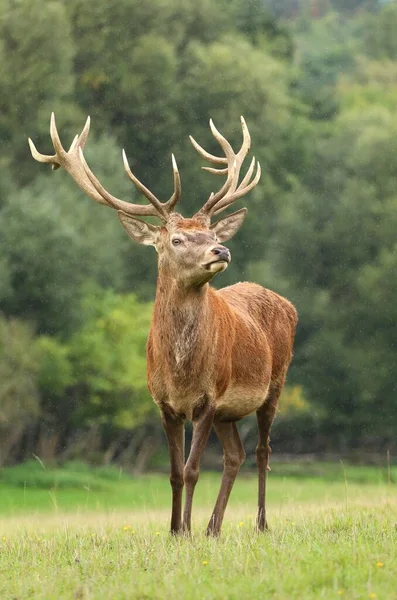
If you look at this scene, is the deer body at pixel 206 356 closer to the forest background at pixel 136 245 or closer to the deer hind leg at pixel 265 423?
the deer hind leg at pixel 265 423

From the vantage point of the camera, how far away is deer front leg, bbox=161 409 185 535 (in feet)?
37.8

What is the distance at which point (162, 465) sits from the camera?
41094mm

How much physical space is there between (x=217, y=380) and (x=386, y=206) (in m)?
32.9

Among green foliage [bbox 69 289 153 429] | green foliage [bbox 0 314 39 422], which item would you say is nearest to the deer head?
green foliage [bbox 0 314 39 422]

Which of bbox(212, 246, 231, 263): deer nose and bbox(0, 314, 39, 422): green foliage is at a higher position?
bbox(212, 246, 231, 263): deer nose

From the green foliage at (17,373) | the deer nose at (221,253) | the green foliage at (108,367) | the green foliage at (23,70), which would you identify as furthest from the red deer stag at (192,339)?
the green foliage at (23,70)

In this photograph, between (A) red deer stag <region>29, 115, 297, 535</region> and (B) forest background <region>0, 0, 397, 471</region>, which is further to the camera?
(B) forest background <region>0, 0, 397, 471</region>

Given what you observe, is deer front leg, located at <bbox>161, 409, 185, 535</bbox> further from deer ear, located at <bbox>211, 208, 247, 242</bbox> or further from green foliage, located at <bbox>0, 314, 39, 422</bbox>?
green foliage, located at <bbox>0, 314, 39, 422</bbox>

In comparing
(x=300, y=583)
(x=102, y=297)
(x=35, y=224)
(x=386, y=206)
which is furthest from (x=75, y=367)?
(x=300, y=583)

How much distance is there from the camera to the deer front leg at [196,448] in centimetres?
1132

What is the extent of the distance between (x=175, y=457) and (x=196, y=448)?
0.31 m

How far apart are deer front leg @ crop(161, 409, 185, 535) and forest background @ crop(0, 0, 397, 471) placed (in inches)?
910

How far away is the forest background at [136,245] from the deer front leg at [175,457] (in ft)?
75.8

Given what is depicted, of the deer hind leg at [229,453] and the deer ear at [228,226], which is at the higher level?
the deer ear at [228,226]
